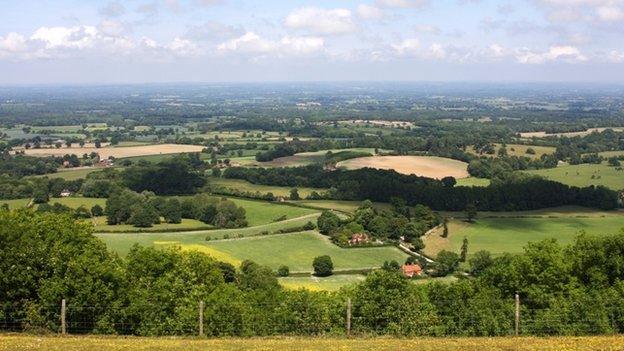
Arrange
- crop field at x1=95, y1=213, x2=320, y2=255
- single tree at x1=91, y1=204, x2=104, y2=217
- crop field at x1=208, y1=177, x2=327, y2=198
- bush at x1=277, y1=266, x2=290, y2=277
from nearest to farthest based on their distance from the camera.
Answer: bush at x1=277, y1=266, x2=290, y2=277 → crop field at x1=95, y1=213, x2=320, y2=255 → single tree at x1=91, y1=204, x2=104, y2=217 → crop field at x1=208, y1=177, x2=327, y2=198

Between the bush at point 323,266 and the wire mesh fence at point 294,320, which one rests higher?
the wire mesh fence at point 294,320

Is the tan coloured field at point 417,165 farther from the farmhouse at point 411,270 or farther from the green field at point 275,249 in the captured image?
the farmhouse at point 411,270

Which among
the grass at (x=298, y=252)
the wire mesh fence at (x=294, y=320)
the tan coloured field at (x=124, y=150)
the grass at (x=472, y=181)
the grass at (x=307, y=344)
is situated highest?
Result: the grass at (x=307, y=344)

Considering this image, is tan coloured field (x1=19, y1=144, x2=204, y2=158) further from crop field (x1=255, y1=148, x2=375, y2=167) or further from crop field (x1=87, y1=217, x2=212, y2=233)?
crop field (x1=87, y1=217, x2=212, y2=233)

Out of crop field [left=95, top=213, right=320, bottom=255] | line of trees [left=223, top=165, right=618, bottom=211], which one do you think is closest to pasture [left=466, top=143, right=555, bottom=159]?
line of trees [left=223, top=165, right=618, bottom=211]

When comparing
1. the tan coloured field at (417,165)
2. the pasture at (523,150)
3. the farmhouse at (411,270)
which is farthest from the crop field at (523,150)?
the farmhouse at (411,270)

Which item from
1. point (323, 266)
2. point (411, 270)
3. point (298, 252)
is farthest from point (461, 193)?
point (323, 266)
